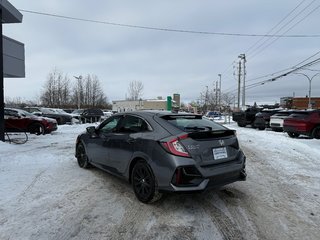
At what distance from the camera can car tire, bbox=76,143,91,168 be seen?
7.10m

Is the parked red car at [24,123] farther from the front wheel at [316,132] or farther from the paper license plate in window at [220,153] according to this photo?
the front wheel at [316,132]

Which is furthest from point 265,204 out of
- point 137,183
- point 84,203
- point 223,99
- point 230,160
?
point 223,99

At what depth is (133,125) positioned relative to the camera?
537cm

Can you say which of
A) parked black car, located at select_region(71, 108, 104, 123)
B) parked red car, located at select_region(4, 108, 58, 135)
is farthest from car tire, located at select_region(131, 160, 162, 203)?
parked black car, located at select_region(71, 108, 104, 123)

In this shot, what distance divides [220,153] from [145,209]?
1483 mm

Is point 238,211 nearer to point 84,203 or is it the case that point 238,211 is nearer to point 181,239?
point 181,239

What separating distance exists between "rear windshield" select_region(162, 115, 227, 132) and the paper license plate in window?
15.6 inches

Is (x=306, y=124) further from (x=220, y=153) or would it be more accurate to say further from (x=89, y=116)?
(x=89, y=116)

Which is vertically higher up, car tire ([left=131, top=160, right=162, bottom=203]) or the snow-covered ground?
car tire ([left=131, top=160, right=162, bottom=203])

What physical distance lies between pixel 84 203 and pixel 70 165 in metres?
3.05

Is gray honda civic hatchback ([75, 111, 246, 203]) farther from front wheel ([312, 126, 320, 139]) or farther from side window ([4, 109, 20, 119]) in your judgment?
side window ([4, 109, 20, 119])

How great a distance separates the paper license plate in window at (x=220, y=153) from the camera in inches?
179

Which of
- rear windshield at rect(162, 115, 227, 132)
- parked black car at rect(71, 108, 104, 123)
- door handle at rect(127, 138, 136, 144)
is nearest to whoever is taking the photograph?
rear windshield at rect(162, 115, 227, 132)

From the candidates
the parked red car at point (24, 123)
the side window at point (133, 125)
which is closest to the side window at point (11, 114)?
the parked red car at point (24, 123)
